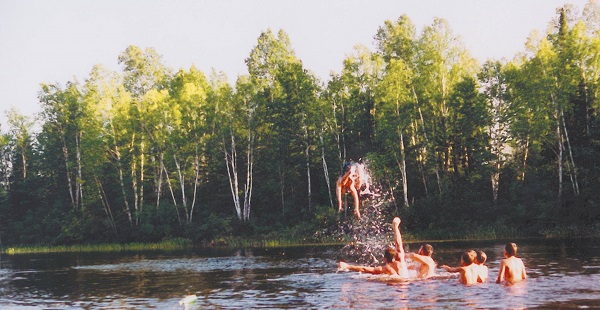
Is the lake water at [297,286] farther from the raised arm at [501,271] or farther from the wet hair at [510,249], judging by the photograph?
the wet hair at [510,249]

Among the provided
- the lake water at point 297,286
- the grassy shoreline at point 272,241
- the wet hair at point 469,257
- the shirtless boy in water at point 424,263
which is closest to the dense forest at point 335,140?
the grassy shoreline at point 272,241

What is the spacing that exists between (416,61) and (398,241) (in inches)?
1670

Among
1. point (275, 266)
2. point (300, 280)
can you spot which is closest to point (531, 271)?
point (300, 280)

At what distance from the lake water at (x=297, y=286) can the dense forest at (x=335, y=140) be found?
665 inches

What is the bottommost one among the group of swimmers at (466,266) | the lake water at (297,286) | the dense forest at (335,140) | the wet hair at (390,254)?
the lake water at (297,286)

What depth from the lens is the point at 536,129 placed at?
169 ft

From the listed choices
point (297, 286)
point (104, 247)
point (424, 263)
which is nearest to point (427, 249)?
point (424, 263)

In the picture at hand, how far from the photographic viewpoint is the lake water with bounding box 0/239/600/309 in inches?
712

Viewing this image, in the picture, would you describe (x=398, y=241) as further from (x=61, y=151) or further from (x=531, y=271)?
(x=61, y=151)

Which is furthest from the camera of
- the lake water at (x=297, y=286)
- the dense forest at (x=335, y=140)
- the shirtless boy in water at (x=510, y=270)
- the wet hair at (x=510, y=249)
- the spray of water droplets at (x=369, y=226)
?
the dense forest at (x=335, y=140)

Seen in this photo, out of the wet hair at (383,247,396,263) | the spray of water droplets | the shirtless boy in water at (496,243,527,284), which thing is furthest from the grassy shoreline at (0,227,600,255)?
the wet hair at (383,247,396,263)

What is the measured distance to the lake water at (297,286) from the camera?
18.1 metres

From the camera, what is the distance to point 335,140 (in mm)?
63125

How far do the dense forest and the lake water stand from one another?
16.9 m
